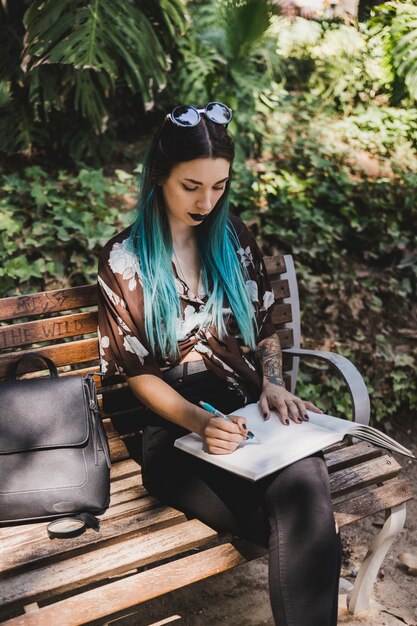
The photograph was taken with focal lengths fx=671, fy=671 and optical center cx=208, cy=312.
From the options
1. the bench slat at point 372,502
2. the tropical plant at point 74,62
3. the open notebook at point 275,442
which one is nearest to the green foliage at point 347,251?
the tropical plant at point 74,62

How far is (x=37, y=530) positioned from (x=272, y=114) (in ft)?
16.7

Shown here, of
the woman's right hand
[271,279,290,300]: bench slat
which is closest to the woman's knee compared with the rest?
the woman's right hand

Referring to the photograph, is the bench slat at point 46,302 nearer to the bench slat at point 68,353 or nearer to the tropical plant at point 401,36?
the bench slat at point 68,353

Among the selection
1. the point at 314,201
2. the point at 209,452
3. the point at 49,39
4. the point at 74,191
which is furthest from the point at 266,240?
the point at 209,452

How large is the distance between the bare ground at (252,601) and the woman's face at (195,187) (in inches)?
65.0

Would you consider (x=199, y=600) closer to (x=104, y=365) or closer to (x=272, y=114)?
(x=104, y=365)

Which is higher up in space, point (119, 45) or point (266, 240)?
point (119, 45)

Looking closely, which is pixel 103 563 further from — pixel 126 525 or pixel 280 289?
pixel 280 289

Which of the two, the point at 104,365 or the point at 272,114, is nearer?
the point at 104,365

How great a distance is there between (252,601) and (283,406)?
1.13 meters

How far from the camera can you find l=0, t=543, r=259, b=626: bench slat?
185 cm

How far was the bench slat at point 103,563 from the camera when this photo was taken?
6.26ft

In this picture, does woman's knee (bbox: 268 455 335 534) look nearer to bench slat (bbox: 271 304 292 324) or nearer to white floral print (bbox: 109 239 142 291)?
white floral print (bbox: 109 239 142 291)

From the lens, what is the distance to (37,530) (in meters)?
2.17
